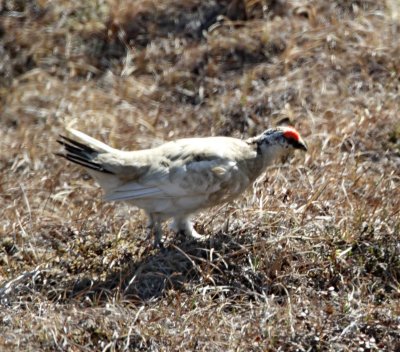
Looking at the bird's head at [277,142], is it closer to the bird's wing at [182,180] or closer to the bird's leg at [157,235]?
the bird's wing at [182,180]

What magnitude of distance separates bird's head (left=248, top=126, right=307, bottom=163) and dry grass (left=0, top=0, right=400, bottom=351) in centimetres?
31

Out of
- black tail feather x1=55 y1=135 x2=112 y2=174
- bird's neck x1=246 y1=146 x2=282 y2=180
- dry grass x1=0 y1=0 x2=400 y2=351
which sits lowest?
dry grass x1=0 y1=0 x2=400 y2=351

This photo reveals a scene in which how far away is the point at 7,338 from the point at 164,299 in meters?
0.95

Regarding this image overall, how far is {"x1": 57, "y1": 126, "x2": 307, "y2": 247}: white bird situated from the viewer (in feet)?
20.7

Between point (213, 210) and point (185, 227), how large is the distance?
502mm

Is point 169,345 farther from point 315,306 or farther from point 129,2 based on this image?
point 129,2

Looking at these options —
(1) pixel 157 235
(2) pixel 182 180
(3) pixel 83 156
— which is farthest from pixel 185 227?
(3) pixel 83 156

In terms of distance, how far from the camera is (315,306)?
5.62 metres

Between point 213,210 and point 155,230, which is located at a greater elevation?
point 155,230

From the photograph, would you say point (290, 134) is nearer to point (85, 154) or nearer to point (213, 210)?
point (213, 210)

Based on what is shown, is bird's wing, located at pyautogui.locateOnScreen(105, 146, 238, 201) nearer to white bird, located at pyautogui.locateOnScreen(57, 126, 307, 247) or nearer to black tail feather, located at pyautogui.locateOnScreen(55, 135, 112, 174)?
white bird, located at pyautogui.locateOnScreen(57, 126, 307, 247)

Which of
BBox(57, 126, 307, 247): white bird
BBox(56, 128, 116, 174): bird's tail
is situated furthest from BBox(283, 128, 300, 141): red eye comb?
BBox(56, 128, 116, 174): bird's tail

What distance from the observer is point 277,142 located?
668cm

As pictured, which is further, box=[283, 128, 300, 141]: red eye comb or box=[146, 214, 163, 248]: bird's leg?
box=[283, 128, 300, 141]: red eye comb
